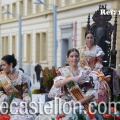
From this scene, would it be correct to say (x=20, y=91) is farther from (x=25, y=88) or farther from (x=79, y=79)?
(x=79, y=79)

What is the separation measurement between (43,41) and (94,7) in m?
10.9

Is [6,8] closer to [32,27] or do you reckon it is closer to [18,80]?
[32,27]

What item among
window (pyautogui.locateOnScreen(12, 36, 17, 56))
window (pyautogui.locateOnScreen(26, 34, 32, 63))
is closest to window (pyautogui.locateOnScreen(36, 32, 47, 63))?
window (pyautogui.locateOnScreen(26, 34, 32, 63))

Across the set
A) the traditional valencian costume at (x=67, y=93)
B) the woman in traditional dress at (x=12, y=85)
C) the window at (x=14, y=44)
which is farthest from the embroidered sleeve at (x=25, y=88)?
the window at (x=14, y=44)

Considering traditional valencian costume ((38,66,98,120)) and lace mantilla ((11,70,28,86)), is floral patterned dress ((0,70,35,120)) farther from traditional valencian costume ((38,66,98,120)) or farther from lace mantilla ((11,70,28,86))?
traditional valencian costume ((38,66,98,120))

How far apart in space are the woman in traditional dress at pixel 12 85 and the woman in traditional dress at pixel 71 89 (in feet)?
2.52

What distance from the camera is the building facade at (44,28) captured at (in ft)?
111

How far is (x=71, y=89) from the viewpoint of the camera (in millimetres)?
7074

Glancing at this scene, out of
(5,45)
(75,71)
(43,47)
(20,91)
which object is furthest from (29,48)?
(75,71)

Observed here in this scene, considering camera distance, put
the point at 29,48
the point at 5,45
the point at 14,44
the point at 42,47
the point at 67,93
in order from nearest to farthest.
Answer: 1. the point at 67,93
2. the point at 42,47
3. the point at 29,48
4. the point at 14,44
5. the point at 5,45

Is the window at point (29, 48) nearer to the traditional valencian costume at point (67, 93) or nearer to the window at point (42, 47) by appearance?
the window at point (42, 47)

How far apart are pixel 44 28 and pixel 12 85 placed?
33238 millimetres

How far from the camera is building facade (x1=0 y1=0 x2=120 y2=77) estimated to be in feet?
111

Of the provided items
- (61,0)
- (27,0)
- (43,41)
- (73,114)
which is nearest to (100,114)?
(73,114)
